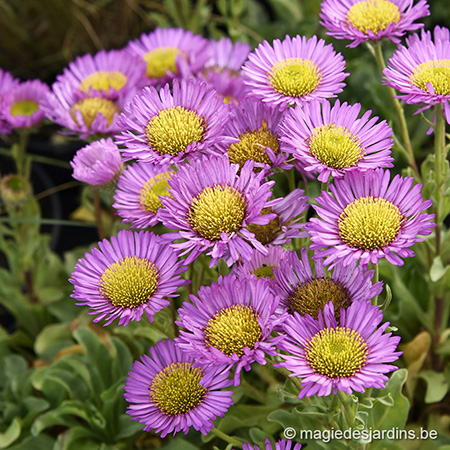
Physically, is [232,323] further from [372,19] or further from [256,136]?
[372,19]

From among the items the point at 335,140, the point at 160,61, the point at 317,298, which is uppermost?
the point at 160,61

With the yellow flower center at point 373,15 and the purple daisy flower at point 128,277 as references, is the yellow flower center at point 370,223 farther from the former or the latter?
the yellow flower center at point 373,15

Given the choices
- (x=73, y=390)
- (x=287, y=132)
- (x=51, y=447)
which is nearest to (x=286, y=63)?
(x=287, y=132)

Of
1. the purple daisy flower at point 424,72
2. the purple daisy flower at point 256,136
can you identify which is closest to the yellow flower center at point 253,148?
the purple daisy flower at point 256,136

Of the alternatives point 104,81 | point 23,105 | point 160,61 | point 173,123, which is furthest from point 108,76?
point 173,123

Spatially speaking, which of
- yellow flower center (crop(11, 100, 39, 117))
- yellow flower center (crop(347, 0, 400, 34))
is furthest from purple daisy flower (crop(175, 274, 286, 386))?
yellow flower center (crop(11, 100, 39, 117))

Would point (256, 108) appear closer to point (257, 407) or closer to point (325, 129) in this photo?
point (325, 129)
